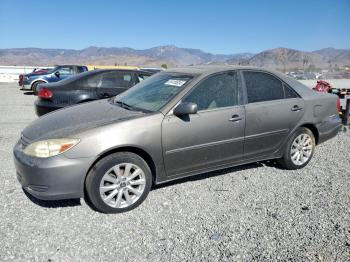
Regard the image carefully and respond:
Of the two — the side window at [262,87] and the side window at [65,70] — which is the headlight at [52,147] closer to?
the side window at [262,87]

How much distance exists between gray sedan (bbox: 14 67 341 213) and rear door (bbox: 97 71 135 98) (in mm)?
2685

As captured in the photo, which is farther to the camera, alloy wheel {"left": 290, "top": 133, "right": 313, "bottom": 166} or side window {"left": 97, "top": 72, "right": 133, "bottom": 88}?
side window {"left": 97, "top": 72, "right": 133, "bottom": 88}

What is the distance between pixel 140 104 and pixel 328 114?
10.1 feet

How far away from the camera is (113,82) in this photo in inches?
296

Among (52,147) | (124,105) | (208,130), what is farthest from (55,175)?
(208,130)

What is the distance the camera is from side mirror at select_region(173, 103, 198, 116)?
354 centimetres

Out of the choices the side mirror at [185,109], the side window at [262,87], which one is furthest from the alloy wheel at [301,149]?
the side mirror at [185,109]

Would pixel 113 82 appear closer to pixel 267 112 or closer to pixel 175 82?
pixel 175 82

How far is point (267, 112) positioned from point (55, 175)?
9.25ft

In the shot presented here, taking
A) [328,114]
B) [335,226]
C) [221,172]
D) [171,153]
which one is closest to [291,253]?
[335,226]

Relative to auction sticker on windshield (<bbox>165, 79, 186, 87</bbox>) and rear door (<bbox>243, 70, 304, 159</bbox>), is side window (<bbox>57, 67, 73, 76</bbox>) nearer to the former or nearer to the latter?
auction sticker on windshield (<bbox>165, 79, 186, 87</bbox>)

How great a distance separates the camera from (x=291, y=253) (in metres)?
2.80

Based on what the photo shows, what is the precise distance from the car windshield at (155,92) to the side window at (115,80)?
286 centimetres

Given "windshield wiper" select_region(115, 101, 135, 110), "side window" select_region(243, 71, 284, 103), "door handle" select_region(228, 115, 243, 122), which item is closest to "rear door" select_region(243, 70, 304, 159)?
"side window" select_region(243, 71, 284, 103)
